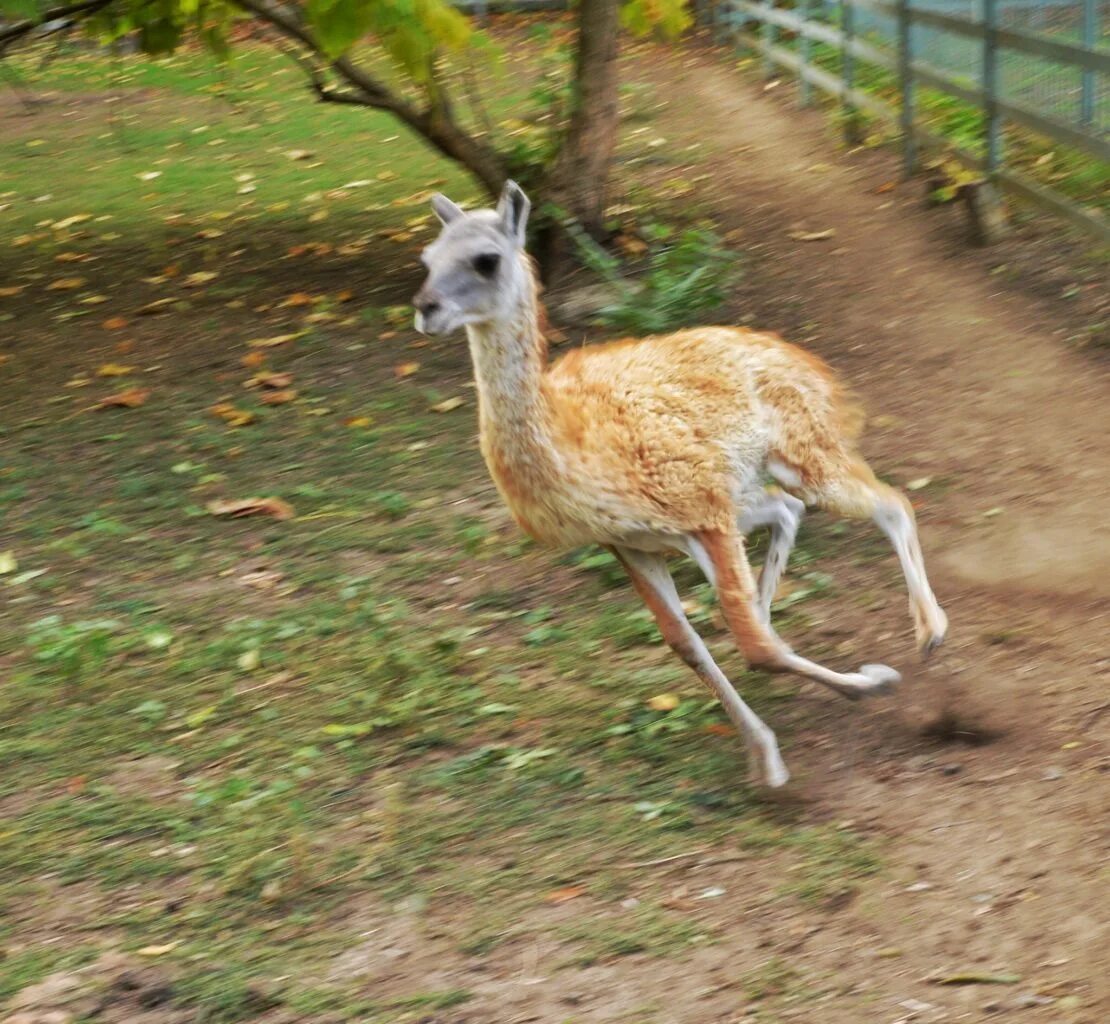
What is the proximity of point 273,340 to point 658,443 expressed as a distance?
16.4ft

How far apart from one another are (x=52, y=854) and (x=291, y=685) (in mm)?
1203

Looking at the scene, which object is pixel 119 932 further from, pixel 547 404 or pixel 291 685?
pixel 547 404

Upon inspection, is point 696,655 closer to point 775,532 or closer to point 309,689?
point 775,532

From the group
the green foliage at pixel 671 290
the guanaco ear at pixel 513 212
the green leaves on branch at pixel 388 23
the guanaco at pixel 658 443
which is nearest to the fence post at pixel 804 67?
the green foliage at pixel 671 290

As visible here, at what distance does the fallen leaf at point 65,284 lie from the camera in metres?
11.0

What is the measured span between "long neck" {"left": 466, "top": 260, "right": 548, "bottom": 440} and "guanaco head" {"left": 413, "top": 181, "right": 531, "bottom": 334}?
4 cm

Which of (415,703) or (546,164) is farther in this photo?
(546,164)

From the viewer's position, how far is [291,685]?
575 cm

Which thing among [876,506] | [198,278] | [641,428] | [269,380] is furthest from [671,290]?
[198,278]

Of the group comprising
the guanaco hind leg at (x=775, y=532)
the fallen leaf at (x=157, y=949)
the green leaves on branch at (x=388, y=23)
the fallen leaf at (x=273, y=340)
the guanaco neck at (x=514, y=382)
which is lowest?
the fallen leaf at (x=157, y=949)

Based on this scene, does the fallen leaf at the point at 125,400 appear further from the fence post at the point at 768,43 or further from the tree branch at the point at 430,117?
the fence post at the point at 768,43

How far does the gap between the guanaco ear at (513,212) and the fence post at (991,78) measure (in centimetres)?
643

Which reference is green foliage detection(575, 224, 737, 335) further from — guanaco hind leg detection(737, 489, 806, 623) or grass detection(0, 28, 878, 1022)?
guanaco hind leg detection(737, 489, 806, 623)

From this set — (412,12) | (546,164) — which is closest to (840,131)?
(546,164)
